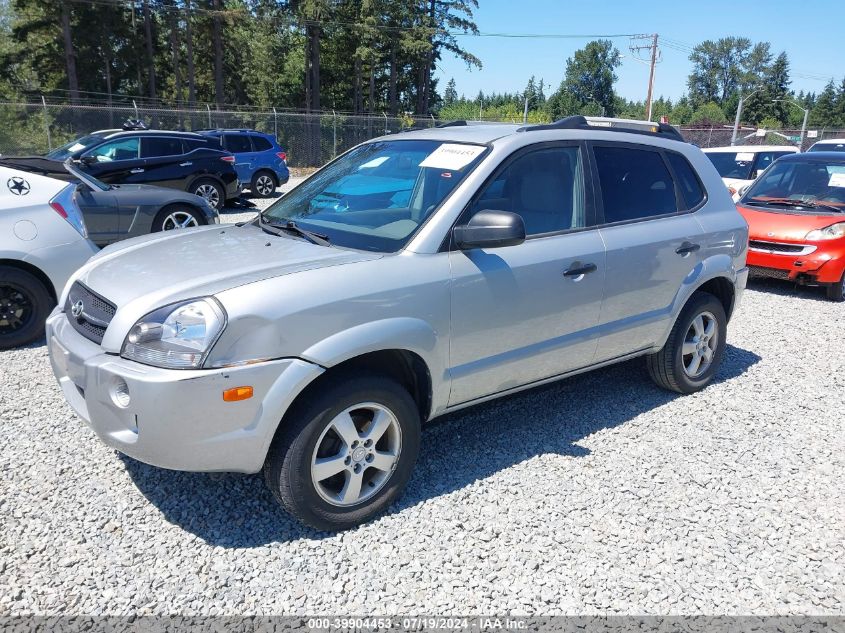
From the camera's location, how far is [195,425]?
255cm

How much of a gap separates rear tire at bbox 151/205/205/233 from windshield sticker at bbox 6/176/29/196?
220 centimetres

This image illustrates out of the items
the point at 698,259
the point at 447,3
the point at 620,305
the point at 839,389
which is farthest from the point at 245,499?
the point at 447,3

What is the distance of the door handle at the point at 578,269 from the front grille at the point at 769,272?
18.5 ft

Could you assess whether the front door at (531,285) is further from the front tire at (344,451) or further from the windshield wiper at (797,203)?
the windshield wiper at (797,203)

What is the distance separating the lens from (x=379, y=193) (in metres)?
3.69

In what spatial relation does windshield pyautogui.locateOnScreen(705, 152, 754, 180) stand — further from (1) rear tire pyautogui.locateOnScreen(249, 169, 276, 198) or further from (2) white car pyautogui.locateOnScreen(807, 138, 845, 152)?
(1) rear tire pyautogui.locateOnScreen(249, 169, 276, 198)

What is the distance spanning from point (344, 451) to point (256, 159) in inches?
566

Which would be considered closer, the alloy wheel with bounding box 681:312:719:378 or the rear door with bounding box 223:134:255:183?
the alloy wheel with bounding box 681:312:719:378

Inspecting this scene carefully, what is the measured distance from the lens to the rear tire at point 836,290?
8000mm

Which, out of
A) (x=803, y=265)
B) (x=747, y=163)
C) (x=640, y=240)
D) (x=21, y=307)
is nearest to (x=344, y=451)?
(x=640, y=240)

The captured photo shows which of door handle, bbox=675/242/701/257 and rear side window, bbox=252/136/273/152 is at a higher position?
rear side window, bbox=252/136/273/152

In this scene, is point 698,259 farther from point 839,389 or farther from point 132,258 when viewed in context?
point 132,258

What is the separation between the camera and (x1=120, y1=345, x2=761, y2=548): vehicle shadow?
3.09 meters

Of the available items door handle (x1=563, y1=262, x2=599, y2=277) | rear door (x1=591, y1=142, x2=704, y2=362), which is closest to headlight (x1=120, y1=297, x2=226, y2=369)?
door handle (x1=563, y1=262, x2=599, y2=277)
